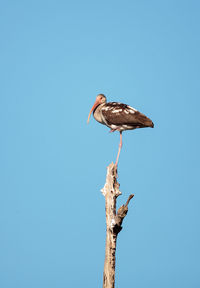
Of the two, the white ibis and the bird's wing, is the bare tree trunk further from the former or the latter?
the bird's wing

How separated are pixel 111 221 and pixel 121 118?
3.01 m

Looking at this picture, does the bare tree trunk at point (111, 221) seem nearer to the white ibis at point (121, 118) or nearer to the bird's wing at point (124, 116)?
the white ibis at point (121, 118)

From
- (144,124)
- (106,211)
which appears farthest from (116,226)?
(144,124)

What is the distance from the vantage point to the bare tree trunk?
11.4m

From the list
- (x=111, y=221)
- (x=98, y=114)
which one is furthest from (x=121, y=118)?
(x=111, y=221)

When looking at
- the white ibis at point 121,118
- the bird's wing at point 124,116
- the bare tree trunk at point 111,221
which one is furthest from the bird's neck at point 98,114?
the bare tree trunk at point 111,221

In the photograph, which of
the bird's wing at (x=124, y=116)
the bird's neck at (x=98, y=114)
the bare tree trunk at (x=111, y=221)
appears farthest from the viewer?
the bird's neck at (x=98, y=114)

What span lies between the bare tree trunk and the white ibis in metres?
0.65

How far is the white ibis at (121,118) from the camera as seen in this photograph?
12.6 metres

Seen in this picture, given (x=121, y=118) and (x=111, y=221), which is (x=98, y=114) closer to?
(x=121, y=118)

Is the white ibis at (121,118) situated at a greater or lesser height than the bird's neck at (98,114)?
lesser

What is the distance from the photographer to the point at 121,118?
504 inches

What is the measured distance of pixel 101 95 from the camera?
14.6m

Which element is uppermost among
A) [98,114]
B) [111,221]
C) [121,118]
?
[98,114]
